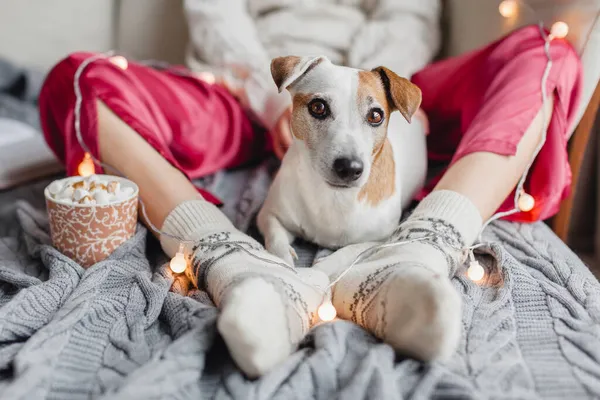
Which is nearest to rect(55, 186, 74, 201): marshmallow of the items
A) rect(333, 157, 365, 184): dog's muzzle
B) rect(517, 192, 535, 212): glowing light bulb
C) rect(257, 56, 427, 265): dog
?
rect(257, 56, 427, 265): dog

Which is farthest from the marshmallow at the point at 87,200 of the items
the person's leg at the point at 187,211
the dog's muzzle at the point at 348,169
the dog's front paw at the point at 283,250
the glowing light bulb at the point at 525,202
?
the glowing light bulb at the point at 525,202

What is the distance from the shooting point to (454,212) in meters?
0.98

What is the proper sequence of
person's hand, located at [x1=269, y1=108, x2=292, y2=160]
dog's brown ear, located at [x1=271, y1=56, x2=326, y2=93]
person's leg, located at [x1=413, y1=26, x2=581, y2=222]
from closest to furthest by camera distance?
1. dog's brown ear, located at [x1=271, y1=56, x2=326, y2=93]
2. person's leg, located at [x1=413, y1=26, x2=581, y2=222]
3. person's hand, located at [x1=269, y1=108, x2=292, y2=160]

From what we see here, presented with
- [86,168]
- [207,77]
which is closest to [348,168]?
[86,168]

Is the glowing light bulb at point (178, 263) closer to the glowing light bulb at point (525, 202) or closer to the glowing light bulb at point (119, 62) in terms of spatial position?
the glowing light bulb at point (119, 62)

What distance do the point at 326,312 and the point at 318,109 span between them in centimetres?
31

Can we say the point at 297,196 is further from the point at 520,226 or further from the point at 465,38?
the point at 465,38

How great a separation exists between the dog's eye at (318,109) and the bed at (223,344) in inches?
10.6

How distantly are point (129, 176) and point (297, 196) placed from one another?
0.34m

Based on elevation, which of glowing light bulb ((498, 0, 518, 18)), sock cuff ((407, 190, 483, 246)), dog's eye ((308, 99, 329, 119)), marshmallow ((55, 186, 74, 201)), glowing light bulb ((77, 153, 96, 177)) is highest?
glowing light bulb ((498, 0, 518, 18))

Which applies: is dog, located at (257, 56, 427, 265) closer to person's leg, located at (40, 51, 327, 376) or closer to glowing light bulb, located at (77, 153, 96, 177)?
person's leg, located at (40, 51, 327, 376)

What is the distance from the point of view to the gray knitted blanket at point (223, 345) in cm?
66

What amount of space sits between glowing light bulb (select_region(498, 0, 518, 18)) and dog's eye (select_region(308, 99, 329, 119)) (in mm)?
745

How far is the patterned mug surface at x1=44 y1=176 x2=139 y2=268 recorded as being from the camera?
956mm
